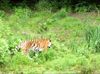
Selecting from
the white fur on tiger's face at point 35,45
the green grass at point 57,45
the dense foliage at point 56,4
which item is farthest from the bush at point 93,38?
the dense foliage at point 56,4

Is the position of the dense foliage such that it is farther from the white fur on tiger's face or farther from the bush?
the white fur on tiger's face

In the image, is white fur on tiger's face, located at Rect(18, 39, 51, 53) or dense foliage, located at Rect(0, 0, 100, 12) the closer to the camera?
white fur on tiger's face, located at Rect(18, 39, 51, 53)

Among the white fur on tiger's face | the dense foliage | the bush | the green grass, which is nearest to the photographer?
the green grass

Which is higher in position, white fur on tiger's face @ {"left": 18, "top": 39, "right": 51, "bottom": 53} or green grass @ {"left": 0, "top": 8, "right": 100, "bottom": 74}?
white fur on tiger's face @ {"left": 18, "top": 39, "right": 51, "bottom": 53}

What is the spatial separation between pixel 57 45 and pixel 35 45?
645 millimetres

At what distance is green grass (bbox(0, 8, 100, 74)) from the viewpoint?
32.3 ft

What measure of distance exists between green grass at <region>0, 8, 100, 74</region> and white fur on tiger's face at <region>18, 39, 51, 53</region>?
15cm

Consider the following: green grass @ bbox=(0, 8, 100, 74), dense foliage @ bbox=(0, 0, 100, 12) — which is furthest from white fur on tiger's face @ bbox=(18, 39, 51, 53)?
dense foliage @ bbox=(0, 0, 100, 12)

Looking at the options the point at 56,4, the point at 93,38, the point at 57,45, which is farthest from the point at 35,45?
the point at 56,4

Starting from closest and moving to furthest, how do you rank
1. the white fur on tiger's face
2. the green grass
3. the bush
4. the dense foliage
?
1. the green grass
2. the white fur on tiger's face
3. the bush
4. the dense foliage

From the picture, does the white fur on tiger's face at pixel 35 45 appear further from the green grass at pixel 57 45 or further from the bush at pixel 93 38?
the bush at pixel 93 38

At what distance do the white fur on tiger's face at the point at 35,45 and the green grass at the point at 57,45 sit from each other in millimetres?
150

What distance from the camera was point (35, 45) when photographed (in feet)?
35.2

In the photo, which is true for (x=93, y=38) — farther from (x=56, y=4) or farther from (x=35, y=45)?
(x=56, y=4)
